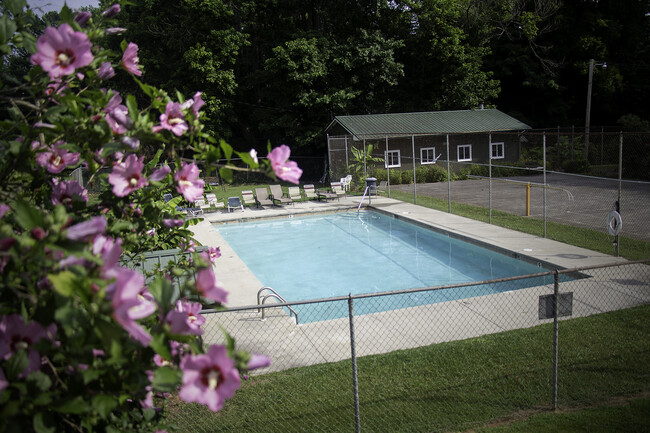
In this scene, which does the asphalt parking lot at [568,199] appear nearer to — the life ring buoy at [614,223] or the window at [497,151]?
the life ring buoy at [614,223]

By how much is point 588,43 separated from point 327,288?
3564cm

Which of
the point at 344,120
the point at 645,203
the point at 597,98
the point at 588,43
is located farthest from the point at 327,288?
the point at 597,98

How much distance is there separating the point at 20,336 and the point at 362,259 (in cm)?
1330

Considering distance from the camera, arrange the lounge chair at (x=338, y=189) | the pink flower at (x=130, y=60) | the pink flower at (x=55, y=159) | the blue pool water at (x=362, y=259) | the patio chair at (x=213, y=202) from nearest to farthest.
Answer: the pink flower at (x=55, y=159) < the pink flower at (x=130, y=60) < the blue pool water at (x=362, y=259) < the patio chair at (x=213, y=202) < the lounge chair at (x=338, y=189)

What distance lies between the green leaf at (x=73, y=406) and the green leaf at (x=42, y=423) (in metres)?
0.05

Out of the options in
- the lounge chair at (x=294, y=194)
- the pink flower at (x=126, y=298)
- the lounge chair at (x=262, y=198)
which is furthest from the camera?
the lounge chair at (x=294, y=194)

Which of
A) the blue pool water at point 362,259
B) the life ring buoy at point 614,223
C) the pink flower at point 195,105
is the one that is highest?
the pink flower at point 195,105

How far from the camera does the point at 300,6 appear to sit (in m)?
34.8

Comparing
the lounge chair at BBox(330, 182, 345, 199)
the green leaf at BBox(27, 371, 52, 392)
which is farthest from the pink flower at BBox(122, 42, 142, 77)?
the lounge chair at BBox(330, 182, 345, 199)

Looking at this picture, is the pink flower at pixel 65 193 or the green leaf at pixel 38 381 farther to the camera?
the pink flower at pixel 65 193

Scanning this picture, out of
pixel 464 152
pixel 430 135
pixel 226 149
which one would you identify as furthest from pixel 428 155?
pixel 226 149

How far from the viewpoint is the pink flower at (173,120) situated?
6.84 ft

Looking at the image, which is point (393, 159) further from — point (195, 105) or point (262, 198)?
point (195, 105)

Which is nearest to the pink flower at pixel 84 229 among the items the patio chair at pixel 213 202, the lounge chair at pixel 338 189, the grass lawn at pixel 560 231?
the grass lawn at pixel 560 231
